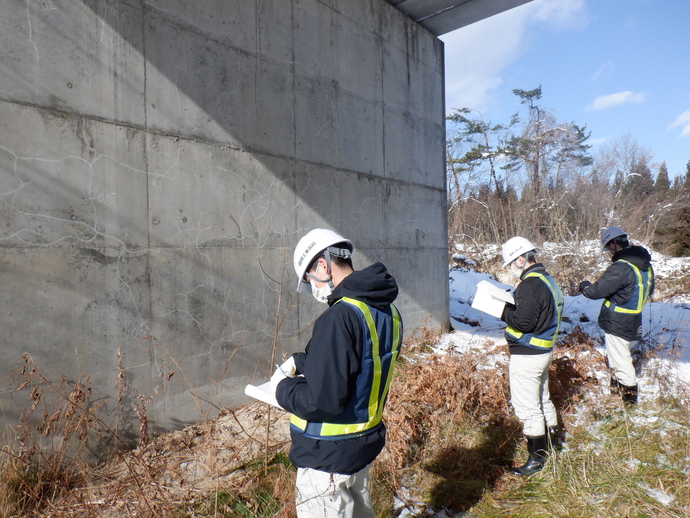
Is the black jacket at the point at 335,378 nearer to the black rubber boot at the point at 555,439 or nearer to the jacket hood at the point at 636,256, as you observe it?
the black rubber boot at the point at 555,439

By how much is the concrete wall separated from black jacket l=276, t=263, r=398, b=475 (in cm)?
206

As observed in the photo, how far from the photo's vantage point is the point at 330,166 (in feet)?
18.8

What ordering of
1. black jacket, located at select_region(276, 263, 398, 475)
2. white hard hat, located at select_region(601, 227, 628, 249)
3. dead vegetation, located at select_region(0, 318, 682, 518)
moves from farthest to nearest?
white hard hat, located at select_region(601, 227, 628, 249) → dead vegetation, located at select_region(0, 318, 682, 518) → black jacket, located at select_region(276, 263, 398, 475)

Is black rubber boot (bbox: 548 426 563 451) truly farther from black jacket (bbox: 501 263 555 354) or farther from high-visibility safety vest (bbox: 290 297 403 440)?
high-visibility safety vest (bbox: 290 297 403 440)

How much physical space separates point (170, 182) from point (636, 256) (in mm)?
4919

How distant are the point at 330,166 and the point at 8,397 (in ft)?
13.1

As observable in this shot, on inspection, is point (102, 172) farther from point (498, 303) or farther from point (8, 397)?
point (498, 303)

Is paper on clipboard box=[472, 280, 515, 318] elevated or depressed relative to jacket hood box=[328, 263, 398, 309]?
depressed

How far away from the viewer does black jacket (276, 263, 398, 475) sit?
6.24ft

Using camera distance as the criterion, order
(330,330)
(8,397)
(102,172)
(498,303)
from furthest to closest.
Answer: (498,303) < (102,172) < (8,397) < (330,330)

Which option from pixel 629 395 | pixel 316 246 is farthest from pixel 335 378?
pixel 629 395

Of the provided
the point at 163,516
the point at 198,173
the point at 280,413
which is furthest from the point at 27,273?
the point at 280,413

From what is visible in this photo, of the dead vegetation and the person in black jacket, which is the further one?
the person in black jacket

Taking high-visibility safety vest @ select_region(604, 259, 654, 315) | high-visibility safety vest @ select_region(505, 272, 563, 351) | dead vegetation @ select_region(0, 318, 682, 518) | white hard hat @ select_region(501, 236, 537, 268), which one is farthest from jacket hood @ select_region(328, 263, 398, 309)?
high-visibility safety vest @ select_region(604, 259, 654, 315)
